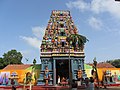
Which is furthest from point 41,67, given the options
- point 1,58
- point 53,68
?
point 1,58

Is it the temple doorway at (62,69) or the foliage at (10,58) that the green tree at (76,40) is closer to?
the temple doorway at (62,69)

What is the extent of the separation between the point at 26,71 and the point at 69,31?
10.7m

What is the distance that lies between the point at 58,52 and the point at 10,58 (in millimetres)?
26960

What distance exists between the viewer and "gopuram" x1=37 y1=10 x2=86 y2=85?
35438 mm

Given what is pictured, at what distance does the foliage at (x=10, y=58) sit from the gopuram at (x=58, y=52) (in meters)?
22.6

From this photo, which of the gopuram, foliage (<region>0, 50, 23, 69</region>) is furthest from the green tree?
foliage (<region>0, 50, 23, 69</region>)

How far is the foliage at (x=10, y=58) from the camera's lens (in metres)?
56.2

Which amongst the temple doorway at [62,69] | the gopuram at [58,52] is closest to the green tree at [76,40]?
the gopuram at [58,52]

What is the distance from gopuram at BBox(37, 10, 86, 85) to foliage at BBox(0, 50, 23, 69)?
74.2 feet

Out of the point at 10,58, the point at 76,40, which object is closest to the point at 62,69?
the point at 76,40

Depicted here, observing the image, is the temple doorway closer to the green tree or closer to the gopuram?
the gopuram

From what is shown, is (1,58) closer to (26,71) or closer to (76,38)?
(26,71)

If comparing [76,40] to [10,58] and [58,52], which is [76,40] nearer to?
[58,52]

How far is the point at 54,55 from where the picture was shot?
117ft
